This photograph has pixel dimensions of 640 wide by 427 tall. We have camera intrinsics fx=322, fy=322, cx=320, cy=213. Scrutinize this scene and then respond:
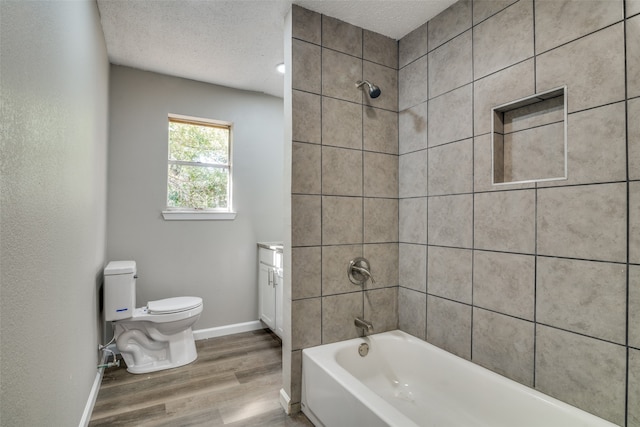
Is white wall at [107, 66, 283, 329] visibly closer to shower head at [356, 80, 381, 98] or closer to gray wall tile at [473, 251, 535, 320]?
shower head at [356, 80, 381, 98]

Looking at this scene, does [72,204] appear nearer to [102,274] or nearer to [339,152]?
[102,274]

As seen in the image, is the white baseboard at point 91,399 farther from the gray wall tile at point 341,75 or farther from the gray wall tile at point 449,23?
the gray wall tile at point 449,23

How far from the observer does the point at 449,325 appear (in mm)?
1926

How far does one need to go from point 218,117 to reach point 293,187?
5.41ft

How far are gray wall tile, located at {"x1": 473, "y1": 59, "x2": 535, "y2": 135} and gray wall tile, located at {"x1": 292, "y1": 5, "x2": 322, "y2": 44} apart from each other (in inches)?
39.3

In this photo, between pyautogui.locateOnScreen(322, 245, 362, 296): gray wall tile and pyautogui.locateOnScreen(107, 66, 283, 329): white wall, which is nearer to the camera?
pyautogui.locateOnScreen(322, 245, 362, 296): gray wall tile

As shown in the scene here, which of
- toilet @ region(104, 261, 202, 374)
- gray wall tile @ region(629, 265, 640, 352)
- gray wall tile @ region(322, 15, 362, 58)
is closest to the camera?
gray wall tile @ region(629, 265, 640, 352)

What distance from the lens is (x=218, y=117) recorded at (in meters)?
3.14

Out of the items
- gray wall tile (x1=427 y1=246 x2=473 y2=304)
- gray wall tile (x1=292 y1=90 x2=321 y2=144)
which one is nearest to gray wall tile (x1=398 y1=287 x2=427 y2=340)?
gray wall tile (x1=427 y1=246 x2=473 y2=304)

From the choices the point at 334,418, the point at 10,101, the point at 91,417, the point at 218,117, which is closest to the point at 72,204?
the point at 10,101

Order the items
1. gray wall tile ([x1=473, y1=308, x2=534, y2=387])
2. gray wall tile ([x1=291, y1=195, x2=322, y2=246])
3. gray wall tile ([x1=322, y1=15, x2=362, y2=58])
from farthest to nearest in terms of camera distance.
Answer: gray wall tile ([x1=322, y1=15, x2=362, y2=58])
gray wall tile ([x1=291, y1=195, x2=322, y2=246])
gray wall tile ([x1=473, y1=308, x2=534, y2=387])

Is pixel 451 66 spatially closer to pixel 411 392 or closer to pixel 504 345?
pixel 504 345

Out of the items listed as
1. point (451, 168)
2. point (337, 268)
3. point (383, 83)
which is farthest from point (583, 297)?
→ point (383, 83)

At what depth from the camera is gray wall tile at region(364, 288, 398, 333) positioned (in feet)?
7.23
